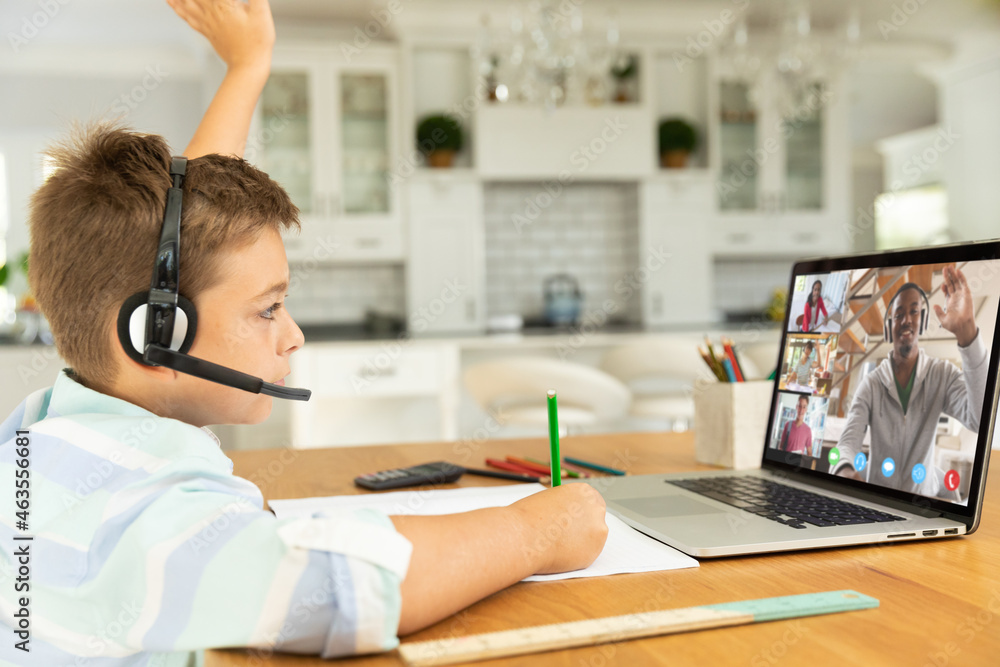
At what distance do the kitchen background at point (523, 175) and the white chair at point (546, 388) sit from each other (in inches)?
32.4

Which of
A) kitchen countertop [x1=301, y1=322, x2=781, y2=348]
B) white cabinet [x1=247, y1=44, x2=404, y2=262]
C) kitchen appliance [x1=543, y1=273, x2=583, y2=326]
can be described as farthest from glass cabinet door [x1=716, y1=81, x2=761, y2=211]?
white cabinet [x1=247, y1=44, x2=404, y2=262]

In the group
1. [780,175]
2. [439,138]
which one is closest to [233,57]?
[439,138]

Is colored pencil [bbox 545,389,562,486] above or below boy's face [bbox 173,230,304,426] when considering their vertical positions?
below

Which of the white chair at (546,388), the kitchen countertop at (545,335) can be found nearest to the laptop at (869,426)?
the white chair at (546,388)

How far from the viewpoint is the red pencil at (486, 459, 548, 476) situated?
1.02 metres

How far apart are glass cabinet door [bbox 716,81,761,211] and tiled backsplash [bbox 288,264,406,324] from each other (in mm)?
1875

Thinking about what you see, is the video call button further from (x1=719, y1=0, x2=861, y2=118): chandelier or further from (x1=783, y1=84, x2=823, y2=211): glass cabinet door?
(x1=783, y1=84, x2=823, y2=211): glass cabinet door

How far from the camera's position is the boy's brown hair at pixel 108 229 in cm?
55

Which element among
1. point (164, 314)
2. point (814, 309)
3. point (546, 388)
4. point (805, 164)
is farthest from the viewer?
point (805, 164)

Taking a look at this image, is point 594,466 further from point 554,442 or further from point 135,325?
point 135,325

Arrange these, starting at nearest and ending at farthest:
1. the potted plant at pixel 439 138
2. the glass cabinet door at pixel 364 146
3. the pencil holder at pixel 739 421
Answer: the pencil holder at pixel 739 421 < the potted plant at pixel 439 138 < the glass cabinet door at pixel 364 146

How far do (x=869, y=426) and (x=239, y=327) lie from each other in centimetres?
59

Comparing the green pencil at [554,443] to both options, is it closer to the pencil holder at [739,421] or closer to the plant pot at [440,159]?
the pencil holder at [739,421]

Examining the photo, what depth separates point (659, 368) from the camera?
2678 millimetres
